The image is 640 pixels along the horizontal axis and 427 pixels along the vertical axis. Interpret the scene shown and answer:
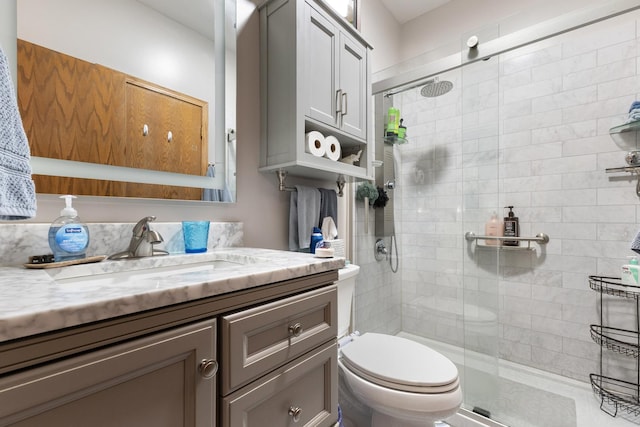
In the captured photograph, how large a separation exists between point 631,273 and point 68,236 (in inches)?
99.7

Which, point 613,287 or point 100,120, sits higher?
point 100,120

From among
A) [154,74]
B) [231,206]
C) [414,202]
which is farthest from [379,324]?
[154,74]

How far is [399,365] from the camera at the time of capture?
3.69 ft

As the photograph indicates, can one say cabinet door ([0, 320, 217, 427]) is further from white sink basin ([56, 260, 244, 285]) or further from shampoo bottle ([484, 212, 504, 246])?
shampoo bottle ([484, 212, 504, 246])

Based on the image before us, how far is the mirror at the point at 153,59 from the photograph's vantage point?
805 mm

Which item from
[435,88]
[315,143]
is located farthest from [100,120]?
[435,88]

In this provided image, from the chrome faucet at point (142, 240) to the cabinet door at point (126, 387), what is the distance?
481 millimetres

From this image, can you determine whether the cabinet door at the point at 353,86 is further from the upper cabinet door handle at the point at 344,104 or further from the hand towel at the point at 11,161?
the hand towel at the point at 11,161

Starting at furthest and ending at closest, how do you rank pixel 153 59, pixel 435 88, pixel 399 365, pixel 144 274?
pixel 435 88, pixel 399 365, pixel 153 59, pixel 144 274

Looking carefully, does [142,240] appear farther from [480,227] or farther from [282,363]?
[480,227]

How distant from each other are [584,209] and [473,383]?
1317mm

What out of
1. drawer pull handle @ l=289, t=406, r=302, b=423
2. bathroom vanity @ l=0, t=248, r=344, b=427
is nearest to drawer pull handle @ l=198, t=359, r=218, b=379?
bathroom vanity @ l=0, t=248, r=344, b=427

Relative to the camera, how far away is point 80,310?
14.6 inches

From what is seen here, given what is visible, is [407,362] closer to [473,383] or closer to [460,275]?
[473,383]
